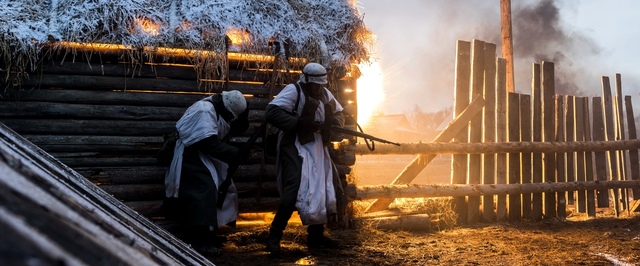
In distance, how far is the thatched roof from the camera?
5.66 meters

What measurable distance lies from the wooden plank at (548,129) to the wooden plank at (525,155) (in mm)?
323

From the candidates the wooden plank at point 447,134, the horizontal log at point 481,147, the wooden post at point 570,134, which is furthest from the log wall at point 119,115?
the wooden post at point 570,134

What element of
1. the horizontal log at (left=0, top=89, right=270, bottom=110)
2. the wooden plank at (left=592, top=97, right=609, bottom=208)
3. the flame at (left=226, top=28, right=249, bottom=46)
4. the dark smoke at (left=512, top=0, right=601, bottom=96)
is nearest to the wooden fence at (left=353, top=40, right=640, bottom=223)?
the wooden plank at (left=592, top=97, right=609, bottom=208)

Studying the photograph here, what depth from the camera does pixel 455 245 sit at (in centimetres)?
594

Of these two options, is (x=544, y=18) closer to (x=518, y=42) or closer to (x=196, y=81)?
(x=518, y=42)

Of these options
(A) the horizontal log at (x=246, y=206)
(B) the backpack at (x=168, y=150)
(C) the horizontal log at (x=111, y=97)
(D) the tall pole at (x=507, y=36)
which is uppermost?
(D) the tall pole at (x=507, y=36)

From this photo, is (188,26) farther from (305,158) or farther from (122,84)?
(305,158)

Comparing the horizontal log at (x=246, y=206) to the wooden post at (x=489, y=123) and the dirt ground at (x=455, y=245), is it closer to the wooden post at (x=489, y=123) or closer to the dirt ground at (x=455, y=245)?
the dirt ground at (x=455, y=245)

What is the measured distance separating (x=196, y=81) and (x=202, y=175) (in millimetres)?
1824

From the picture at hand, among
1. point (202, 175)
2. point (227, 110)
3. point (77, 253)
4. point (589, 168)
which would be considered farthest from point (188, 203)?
point (589, 168)

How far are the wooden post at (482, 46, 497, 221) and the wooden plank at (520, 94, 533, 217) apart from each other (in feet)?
1.67

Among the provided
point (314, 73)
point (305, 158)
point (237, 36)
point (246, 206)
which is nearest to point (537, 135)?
point (314, 73)

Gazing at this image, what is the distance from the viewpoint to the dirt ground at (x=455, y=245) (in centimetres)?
502

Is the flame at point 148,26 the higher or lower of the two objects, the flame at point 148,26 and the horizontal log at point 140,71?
the higher
